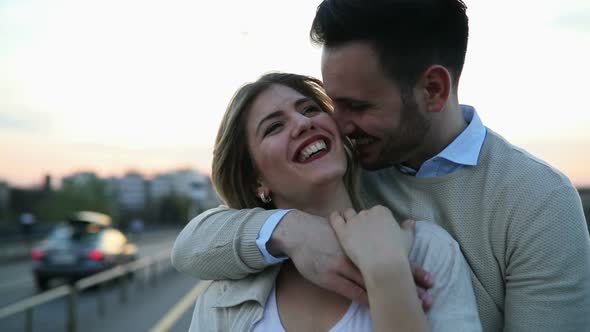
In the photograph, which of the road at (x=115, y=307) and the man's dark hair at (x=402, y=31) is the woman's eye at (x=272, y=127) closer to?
the man's dark hair at (x=402, y=31)

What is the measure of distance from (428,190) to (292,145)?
54 cm

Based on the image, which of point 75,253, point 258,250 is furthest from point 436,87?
point 75,253

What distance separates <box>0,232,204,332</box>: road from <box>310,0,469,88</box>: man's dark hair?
510cm

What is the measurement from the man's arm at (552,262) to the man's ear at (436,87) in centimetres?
58

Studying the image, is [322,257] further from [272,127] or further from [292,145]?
[272,127]

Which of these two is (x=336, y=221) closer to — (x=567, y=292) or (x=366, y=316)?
(x=366, y=316)

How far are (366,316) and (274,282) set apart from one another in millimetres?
367

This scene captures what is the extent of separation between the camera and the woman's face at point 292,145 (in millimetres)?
2543

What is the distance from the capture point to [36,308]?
23.6 feet

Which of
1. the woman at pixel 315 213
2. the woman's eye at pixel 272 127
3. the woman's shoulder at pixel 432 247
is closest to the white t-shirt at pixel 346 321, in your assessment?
the woman at pixel 315 213

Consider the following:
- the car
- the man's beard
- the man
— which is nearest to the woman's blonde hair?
the man

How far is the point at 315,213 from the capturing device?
266 cm

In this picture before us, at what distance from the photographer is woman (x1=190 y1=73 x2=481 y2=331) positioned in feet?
6.38

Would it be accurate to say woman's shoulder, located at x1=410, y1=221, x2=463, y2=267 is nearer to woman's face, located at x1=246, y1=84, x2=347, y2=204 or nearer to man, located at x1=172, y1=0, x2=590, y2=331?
man, located at x1=172, y1=0, x2=590, y2=331
